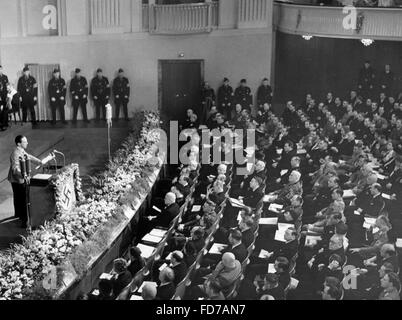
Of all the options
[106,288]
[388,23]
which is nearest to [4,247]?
[106,288]

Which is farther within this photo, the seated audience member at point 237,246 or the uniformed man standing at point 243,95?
the uniformed man standing at point 243,95

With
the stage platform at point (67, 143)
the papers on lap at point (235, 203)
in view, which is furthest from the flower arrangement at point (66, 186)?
the papers on lap at point (235, 203)

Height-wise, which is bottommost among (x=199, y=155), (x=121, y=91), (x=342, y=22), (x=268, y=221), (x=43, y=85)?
(x=268, y=221)

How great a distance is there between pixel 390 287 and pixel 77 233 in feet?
13.6

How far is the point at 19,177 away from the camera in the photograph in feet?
35.1

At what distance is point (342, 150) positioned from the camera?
14.2 m

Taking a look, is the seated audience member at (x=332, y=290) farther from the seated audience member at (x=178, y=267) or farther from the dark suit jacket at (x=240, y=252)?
the seated audience member at (x=178, y=267)

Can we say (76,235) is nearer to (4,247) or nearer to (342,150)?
(4,247)

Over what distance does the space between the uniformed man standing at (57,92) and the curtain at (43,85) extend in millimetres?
270

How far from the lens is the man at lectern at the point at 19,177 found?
416 inches

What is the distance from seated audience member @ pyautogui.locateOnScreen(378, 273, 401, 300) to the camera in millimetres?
7762

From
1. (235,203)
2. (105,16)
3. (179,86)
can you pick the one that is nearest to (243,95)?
(179,86)

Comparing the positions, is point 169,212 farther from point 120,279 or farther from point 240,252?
point 120,279

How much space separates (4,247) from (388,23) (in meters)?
10.9
